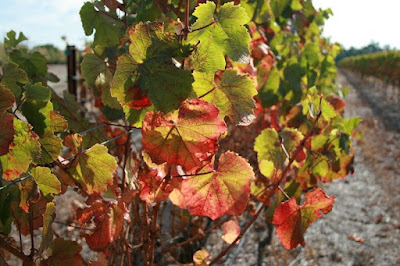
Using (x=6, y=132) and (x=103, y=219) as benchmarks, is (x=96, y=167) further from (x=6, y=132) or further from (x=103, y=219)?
(x=6, y=132)

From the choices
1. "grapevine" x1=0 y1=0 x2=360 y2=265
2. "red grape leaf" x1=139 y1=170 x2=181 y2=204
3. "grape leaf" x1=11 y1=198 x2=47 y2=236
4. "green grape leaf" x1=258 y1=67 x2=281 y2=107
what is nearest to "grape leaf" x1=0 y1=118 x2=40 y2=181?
"grapevine" x1=0 y1=0 x2=360 y2=265

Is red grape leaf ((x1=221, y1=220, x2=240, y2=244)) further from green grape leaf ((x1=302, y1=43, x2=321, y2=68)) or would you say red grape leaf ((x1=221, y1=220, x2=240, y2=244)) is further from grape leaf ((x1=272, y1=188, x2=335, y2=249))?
green grape leaf ((x1=302, y1=43, x2=321, y2=68))

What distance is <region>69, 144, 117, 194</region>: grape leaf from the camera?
2.89ft

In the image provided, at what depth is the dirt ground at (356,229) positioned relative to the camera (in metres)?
3.24

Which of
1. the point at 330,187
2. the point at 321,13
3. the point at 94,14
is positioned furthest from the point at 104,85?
the point at 330,187

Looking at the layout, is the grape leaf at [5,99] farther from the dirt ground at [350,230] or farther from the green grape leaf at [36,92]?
the dirt ground at [350,230]

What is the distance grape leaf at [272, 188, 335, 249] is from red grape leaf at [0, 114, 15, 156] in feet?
2.34

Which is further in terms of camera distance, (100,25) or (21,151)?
(100,25)

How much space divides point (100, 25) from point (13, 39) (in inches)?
20.5

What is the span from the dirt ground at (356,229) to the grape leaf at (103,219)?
1.89 m

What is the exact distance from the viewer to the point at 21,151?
2.56ft

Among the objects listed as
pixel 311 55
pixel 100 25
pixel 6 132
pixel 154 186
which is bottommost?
pixel 154 186

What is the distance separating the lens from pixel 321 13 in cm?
390

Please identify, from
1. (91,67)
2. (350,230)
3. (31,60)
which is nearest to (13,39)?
(31,60)
